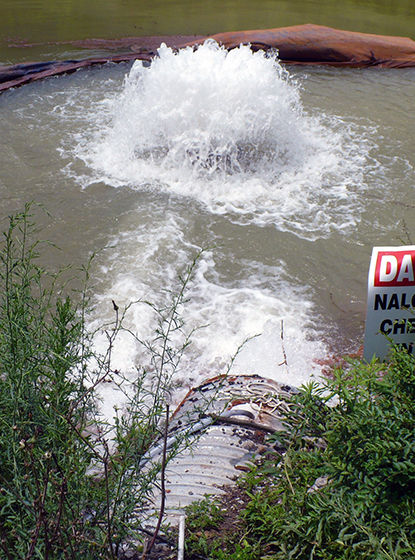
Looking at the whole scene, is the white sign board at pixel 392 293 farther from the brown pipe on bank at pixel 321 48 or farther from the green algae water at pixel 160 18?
the green algae water at pixel 160 18

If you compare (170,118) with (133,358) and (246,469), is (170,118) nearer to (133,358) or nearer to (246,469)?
(133,358)

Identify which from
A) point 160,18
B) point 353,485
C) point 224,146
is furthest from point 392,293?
point 160,18

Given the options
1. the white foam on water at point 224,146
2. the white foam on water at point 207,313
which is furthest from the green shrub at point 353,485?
the white foam on water at point 224,146

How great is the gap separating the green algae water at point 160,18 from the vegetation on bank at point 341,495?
10.3 meters

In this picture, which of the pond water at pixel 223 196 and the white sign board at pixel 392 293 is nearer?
the white sign board at pixel 392 293

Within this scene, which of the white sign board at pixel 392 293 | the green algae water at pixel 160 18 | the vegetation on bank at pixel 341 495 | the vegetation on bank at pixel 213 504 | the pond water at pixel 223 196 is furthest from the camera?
the green algae water at pixel 160 18

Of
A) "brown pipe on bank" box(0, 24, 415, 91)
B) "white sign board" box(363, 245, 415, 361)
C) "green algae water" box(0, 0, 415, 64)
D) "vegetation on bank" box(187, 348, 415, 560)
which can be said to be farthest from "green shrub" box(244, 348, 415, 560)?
"green algae water" box(0, 0, 415, 64)

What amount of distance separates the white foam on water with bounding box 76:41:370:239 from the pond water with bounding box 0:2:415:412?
0.06 feet

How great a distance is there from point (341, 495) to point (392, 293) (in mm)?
1200

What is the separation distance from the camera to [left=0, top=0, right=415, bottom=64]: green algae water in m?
11.3

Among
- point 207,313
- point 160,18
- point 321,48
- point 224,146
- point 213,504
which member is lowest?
point 213,504

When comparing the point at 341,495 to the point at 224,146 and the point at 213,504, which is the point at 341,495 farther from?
the point at 224,146

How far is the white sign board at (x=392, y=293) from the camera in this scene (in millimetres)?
2543

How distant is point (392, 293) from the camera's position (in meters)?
2.58
